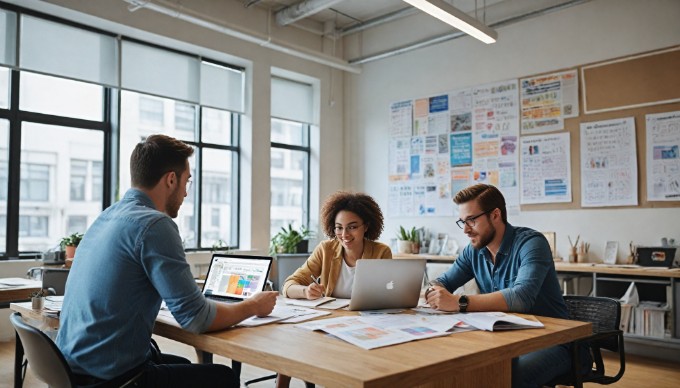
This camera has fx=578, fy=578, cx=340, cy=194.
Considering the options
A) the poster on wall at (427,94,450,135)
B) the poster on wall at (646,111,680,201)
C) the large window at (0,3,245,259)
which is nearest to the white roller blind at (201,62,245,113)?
the large window at (0,3,245,259)

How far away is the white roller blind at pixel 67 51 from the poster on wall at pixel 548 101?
3942 mm

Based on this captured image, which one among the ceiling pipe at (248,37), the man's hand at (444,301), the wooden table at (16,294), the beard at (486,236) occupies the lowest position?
the wooden table at (16,294)

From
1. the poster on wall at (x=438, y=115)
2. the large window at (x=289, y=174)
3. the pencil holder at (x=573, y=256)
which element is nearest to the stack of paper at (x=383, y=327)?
the pencil holder at (x=573, y=256)

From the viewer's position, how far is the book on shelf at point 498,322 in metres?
1.89

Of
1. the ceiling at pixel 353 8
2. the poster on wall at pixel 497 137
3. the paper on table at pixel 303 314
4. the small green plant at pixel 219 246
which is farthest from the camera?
the small green plant at pixel 219 246

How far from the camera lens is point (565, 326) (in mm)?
1987

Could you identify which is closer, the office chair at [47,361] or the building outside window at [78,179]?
the office chair at [47,361]

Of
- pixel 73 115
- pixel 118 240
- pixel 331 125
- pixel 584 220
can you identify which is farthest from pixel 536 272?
pixel 331 125

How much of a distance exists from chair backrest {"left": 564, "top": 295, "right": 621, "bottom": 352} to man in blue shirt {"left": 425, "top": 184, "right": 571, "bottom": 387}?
0.62 feet

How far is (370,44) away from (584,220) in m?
3.37

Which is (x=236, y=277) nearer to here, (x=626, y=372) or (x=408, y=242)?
(x=626, y=372)

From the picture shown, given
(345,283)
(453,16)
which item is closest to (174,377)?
(345,283)

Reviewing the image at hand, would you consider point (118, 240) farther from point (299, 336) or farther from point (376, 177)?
point (376, 177)

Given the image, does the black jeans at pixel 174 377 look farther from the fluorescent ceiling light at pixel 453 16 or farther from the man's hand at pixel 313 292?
the fluorescent ceiling light at pixel 453 16
